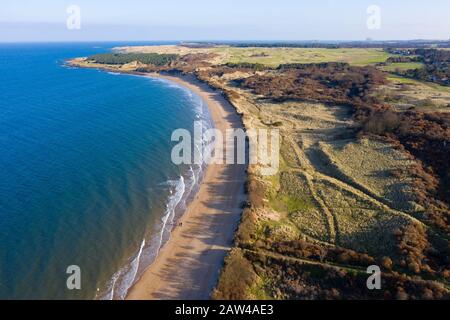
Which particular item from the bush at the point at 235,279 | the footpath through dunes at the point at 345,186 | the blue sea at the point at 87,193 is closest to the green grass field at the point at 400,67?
the footpath through dunes at the point at 345,186

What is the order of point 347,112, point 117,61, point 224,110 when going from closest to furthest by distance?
point 347,112 → point 224,110 → point 117,61

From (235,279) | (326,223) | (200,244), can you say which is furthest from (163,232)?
(326,223)

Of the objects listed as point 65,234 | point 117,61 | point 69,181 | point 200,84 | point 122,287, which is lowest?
point 122,287

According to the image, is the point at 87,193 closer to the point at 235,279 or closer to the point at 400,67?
the point at 235,279

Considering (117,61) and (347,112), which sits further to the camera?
(117,61)

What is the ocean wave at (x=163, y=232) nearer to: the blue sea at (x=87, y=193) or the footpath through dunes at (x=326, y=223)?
the blue sea at (x=87, y=193)

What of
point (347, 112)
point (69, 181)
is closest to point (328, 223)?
point (69, 181)

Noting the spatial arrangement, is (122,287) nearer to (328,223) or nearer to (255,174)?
(328,223)
